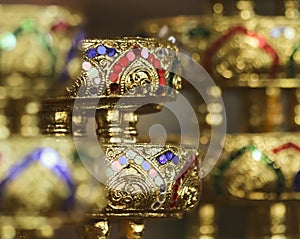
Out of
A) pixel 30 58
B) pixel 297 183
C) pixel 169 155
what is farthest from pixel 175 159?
pixel 297 183

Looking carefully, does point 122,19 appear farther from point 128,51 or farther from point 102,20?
point 128,51

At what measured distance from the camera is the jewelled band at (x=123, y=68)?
891 millimetres

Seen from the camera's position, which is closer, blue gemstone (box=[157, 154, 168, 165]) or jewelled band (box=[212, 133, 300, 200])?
blue gemstone (box=[157, 154, 168, 165])

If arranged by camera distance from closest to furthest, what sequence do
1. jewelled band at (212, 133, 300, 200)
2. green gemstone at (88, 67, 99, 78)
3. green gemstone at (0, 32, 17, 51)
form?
green gemstone at (88, 67, 99, 78) → green gemstone at (0, 32, 17, 51) → jewelled band at (212, 133, 300, 200)

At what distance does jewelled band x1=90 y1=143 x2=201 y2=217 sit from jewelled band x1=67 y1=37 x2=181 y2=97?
0.04 metres

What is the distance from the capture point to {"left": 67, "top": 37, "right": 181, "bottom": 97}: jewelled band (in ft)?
2.92

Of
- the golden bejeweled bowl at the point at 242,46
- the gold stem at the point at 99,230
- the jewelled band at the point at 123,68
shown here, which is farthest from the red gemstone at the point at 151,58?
the golden bejeweled bowl at the point at 242,46

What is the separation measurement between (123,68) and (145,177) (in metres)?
0.08

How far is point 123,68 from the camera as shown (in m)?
0.90

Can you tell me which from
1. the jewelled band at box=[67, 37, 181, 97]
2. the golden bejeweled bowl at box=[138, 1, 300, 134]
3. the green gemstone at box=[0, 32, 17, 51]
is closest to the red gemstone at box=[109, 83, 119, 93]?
the jewelled band at box=[67, 37, 181, 97]

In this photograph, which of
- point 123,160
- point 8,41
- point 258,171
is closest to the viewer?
point 123,160

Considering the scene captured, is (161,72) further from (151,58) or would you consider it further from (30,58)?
(30,58)

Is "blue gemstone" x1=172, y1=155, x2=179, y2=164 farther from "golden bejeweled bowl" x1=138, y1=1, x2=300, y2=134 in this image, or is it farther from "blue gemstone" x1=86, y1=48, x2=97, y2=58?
"golden bejeweled bowl" x1=138, y1=1, x2=300, y2=134

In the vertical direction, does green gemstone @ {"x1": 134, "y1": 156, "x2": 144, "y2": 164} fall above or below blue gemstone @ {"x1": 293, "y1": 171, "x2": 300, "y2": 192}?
below
